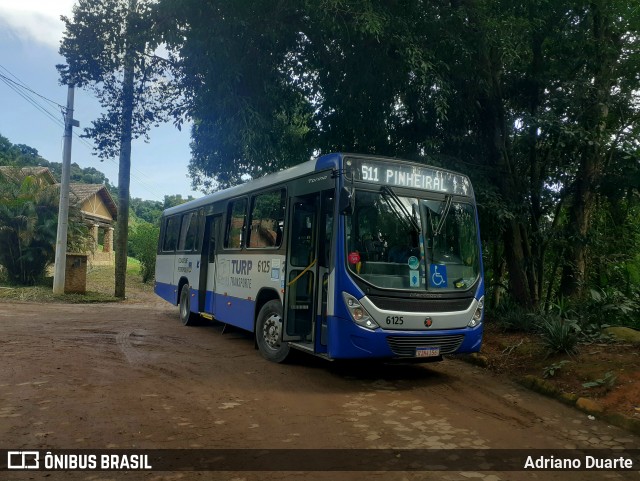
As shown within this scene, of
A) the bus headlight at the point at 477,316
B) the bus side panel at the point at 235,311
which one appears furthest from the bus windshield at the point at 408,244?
the bus side panel at the point at 235,311

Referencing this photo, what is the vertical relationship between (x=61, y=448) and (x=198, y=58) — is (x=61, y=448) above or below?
below

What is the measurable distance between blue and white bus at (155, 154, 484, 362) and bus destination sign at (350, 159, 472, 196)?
2 centimetres

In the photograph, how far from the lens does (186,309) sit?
13039mm

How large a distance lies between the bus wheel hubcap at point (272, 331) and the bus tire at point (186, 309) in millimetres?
4633

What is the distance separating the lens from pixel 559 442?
197 inches

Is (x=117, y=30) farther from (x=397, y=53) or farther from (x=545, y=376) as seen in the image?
(x=545, y=376)

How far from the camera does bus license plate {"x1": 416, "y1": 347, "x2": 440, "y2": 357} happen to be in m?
6.79

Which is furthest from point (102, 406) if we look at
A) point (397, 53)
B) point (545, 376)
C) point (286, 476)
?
point (397, 53)

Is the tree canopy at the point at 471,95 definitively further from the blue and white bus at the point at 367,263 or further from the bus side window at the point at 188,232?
the blue and white bus at the point at 367,263

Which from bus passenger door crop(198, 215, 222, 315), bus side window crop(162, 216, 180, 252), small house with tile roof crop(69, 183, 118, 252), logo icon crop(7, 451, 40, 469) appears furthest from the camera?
small house with tile roof crop(69, 183, 118, 252)

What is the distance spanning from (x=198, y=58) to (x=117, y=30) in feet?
9.00

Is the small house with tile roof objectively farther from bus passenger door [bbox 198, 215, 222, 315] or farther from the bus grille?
the bus grille

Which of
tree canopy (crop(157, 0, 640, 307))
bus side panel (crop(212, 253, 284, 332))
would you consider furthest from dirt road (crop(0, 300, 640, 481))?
tree canopy (crop(157, 0, 640, 307))

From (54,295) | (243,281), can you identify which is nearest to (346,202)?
(243,281)
